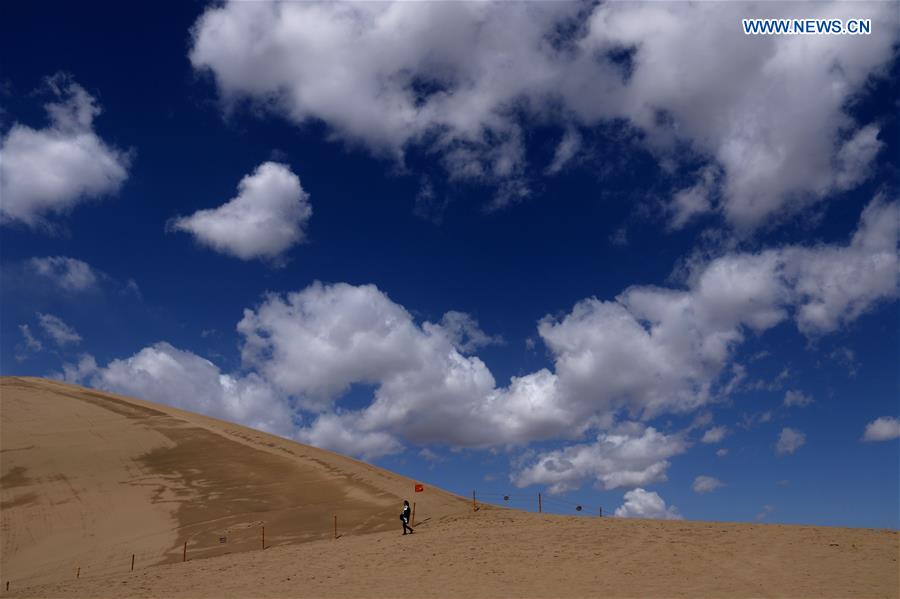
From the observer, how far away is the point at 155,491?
136ft

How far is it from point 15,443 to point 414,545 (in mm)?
33130

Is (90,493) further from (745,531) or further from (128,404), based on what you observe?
(745,531)

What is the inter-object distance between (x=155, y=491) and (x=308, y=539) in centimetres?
1350

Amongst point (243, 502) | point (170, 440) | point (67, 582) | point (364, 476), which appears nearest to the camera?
point (67, 582)

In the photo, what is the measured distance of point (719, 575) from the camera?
24.0m

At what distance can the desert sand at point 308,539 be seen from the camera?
79.6 feet

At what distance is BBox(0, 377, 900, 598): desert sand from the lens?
24266 millimetres

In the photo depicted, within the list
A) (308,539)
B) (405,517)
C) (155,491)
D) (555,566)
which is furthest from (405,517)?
(155,491)

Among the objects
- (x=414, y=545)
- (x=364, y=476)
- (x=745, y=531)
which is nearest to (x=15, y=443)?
(x=364, y=476)

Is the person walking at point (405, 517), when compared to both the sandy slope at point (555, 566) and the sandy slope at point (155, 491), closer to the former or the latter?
the sandy slope at point (555, 566)

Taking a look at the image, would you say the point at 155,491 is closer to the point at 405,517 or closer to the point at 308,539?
the point at 308,539

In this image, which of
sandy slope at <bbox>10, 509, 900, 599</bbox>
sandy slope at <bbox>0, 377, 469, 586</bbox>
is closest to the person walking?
sandy slope at <bbox>10, 509, 900, 599</bbox>

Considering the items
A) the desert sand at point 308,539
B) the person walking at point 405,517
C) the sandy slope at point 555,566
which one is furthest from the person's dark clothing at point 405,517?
the desert sand at point 308,539

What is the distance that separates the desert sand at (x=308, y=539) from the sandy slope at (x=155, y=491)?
0.42 ft
